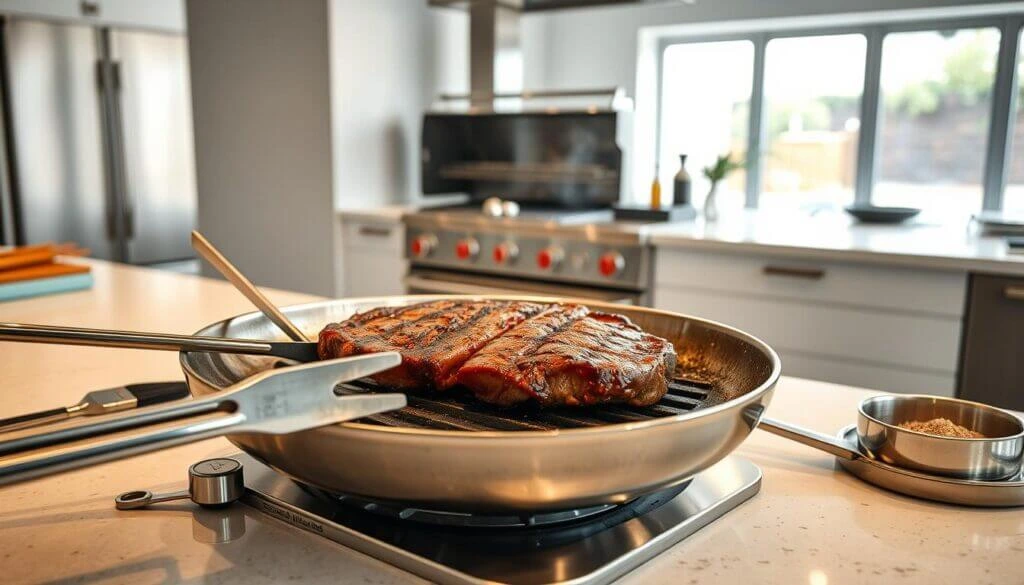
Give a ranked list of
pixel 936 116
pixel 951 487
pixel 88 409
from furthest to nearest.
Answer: pixel 936 116 < pixel 88 409 < pixel 951 487

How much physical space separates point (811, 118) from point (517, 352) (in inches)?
129

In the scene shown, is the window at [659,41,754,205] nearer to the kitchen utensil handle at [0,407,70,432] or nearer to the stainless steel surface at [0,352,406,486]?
the kitchen utensil handle at [0,407,70,432]

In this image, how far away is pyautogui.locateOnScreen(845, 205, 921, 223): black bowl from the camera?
306 cm

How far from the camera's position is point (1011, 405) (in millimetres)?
2254

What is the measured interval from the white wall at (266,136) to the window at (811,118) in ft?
6.49

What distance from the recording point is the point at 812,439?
2.74ft

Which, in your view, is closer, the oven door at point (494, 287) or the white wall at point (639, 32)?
the oven door at point (494, 287)

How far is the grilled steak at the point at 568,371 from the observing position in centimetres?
73

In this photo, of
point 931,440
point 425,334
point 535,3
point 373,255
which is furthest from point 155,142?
point 931,440

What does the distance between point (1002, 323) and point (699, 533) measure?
6.34 feet

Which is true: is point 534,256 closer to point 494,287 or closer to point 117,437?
point 494,287

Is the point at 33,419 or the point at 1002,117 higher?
the point at 1002,117

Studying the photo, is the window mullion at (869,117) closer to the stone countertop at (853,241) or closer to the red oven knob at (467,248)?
the stone countertop at (853,241)

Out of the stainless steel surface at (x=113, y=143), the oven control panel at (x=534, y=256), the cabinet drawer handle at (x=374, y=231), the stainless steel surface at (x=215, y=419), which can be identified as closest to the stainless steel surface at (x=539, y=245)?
the oven control panel at (x=534, y=256)
